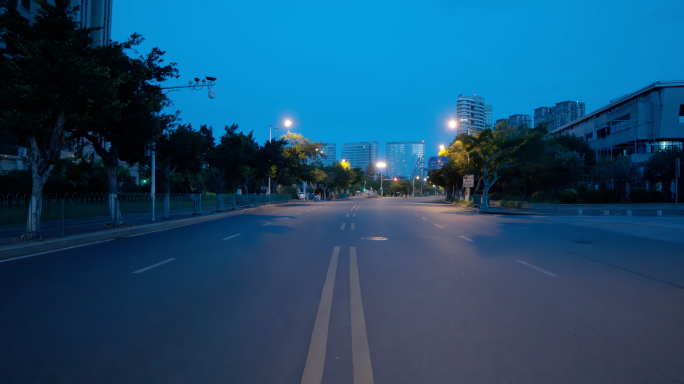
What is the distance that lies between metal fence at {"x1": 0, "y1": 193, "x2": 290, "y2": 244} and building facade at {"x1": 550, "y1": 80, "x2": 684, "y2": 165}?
46872mm

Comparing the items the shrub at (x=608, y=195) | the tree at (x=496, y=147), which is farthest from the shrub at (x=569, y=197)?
the tree at (x=496, y=147)

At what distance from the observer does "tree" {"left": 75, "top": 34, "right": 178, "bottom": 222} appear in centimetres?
1474

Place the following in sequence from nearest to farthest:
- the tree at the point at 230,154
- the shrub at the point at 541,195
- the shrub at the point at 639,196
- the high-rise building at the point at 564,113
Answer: the tree at the point at 230,154 → the shrub at the point at 639,196 → the shrub at the point at 541,195 → the high-rise building at the point at 564,113

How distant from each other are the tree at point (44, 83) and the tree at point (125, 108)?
1.47ft

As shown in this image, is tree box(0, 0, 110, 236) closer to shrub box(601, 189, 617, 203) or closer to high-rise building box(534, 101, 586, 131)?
shrub box(601, 189, 617, 203)

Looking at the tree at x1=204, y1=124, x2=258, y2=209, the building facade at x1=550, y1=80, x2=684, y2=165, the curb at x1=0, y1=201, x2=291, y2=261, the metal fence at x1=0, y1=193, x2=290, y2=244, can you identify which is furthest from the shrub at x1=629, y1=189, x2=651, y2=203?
the curb at x1=0, y1=201, x2=291, y2=261

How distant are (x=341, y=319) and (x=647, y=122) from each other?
59556 millimetres

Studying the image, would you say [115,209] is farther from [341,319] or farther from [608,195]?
[608,195]

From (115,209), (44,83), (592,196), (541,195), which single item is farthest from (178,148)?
(541,195)

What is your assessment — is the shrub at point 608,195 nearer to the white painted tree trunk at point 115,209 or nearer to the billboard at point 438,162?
the billboard at point 438,162

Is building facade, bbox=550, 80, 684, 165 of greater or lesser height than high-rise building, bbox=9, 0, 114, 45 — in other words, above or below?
below

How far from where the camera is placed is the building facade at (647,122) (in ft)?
165

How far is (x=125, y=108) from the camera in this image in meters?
17.2

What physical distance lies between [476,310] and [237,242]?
30.4ft
